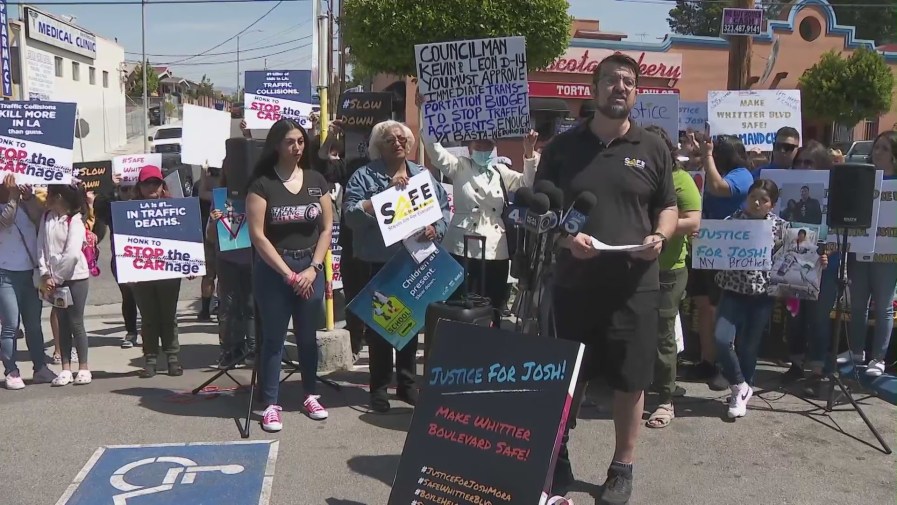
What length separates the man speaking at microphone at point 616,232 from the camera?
3.82 m

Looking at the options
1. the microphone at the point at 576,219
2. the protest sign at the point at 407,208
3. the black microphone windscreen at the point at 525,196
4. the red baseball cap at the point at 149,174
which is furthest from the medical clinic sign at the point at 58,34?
the microphone at the point at 576,219

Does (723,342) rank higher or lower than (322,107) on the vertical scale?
lower

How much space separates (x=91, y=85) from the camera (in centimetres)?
4059

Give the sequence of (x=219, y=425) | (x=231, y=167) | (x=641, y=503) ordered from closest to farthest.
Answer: (x=641, y=503), (x=219, y=425), (x=231, y=167)

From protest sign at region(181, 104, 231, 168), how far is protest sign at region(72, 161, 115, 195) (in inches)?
51.2

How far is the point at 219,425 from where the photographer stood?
17.4 ft

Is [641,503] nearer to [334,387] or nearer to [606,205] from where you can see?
[606,205]

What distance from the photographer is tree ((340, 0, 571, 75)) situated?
1217 centimetres

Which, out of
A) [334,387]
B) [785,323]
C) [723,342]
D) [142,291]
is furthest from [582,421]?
[142,291]

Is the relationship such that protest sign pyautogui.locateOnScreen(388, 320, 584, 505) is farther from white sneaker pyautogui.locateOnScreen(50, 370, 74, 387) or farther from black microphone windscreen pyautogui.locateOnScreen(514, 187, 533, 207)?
white sneaker pyautogui.locateOnScreen(50, 370, 74, 387)

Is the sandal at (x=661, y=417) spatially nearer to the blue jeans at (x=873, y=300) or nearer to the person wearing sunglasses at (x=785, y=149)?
the blue jeans at (x=873, y=300)

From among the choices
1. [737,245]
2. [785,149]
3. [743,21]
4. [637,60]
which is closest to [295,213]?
[737,245]

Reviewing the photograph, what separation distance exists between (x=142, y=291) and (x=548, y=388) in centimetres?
431

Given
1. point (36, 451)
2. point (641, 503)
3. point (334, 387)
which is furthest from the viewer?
point (334, 387)
